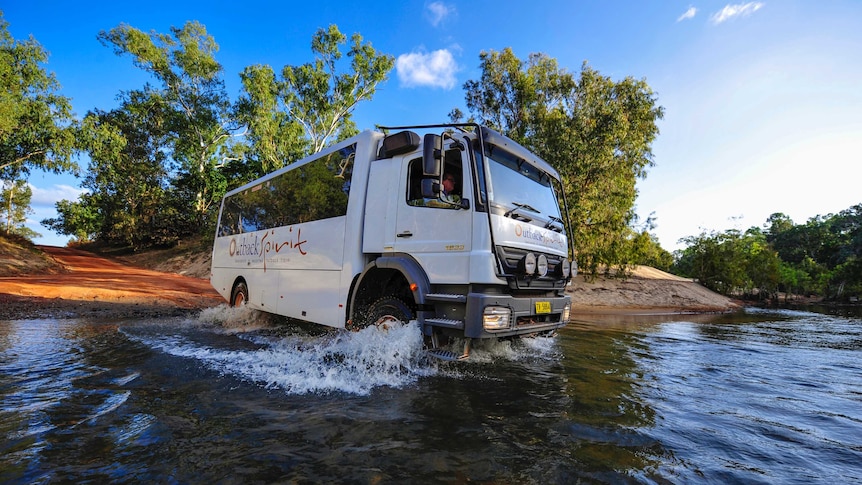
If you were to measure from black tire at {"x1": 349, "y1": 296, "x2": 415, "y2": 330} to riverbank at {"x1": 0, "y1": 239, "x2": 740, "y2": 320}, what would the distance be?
7.37 m

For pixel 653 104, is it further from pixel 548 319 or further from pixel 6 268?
pixel 6 268

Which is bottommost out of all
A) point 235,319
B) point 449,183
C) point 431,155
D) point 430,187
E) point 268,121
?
point 235,319

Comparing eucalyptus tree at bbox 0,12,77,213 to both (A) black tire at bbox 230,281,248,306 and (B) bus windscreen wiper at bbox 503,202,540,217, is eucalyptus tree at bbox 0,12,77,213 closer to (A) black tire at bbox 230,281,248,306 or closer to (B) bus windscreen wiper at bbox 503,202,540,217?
(A) black tire at bbox 230,281,248,306

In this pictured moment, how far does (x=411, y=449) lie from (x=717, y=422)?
9.73 feet

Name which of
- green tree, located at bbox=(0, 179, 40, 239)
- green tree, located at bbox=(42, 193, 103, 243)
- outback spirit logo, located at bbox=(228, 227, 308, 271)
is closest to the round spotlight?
outback spirit logo, located at bbox=(228, 227, 308, 271)

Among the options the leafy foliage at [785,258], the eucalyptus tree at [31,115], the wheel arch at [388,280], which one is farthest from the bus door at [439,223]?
the leafy foliage at [785,258]

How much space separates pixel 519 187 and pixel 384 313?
2.49 m

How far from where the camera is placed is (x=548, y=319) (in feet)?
16.5

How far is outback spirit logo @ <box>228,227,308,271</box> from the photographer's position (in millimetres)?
6661

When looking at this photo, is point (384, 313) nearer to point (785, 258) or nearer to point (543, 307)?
point (543, 307)

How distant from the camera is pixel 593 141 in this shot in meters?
17.6

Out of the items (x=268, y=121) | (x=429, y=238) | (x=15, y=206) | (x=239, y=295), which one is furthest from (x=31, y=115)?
(x=15, y=206)

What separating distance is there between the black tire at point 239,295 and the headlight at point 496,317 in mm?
6475

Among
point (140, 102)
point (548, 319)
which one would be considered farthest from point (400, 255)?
point (140, 102)
